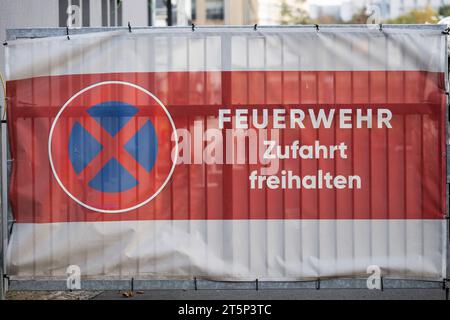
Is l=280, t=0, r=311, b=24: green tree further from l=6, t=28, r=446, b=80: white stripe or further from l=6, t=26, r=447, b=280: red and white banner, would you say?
l=6, t=26, r=447, b=280: red and white banner

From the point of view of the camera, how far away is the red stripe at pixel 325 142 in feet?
20.3

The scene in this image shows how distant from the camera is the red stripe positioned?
20.3 feet

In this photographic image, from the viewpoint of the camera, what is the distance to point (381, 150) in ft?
20.4

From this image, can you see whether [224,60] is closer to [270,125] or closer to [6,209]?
[270,125]

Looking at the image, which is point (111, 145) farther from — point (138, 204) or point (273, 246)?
point (273, 246)

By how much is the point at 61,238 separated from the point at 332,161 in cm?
240

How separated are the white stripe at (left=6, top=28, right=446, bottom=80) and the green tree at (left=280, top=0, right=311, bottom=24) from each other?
6705cm

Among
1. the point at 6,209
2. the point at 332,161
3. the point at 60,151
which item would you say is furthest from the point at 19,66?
the point at 332,161

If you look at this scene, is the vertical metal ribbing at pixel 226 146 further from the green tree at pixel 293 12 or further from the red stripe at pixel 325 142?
the green tree at pixel 293 12

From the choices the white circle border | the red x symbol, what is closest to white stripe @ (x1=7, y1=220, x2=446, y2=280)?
the white circle border

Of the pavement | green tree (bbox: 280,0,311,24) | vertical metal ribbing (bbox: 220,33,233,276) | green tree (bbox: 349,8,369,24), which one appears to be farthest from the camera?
green tree (bbox: 280,0,311,24)

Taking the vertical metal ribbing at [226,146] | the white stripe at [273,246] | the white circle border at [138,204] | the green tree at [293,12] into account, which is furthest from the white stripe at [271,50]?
the green tree at [293,12]

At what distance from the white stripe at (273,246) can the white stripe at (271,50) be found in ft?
4.32

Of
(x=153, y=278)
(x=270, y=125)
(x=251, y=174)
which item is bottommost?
(x=153, y=278)
